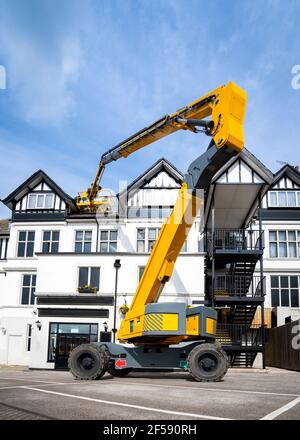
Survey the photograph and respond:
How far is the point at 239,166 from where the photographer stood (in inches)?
1089

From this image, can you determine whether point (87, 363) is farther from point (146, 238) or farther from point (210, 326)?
point (146, 238)

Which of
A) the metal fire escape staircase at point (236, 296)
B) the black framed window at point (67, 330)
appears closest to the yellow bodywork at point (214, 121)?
the metal fire escape staircase at point (236, 296)

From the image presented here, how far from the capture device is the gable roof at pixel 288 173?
115ft

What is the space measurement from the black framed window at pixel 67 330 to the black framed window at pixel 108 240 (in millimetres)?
6165

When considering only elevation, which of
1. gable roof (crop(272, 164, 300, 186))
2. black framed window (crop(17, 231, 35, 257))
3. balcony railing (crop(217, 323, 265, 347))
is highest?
gable roof (crop(272, 164, 300, 186))

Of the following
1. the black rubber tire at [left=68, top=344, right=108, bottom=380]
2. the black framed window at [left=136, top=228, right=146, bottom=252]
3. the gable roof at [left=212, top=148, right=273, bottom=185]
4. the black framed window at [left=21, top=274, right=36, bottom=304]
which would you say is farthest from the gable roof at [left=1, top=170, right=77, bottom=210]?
the black rubber tire at [left=68, top=344, right=108, bottom=380]

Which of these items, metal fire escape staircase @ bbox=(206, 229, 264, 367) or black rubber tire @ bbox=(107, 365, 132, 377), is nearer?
black rubber tire @ bbox=(107, 365, 132, 377)

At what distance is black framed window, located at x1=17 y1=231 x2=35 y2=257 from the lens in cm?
3350

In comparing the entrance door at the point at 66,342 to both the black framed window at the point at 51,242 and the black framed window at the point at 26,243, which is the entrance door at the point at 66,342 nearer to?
the black framed window at the point at 51,242

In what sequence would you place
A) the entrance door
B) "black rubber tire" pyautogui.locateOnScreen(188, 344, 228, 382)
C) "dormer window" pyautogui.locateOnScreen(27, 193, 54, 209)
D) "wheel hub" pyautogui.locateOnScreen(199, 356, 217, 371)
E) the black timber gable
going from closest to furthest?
"black rubber tire" pyautogui.locateOnScreen(188, 344, 228, 382)
"wheel hub" pyautogui.locateOnScreen(199, 356, 217, 371)
the entrance door
the black timber gable
"dormer window" pyautogui.locateOnScreen(27, 193, 54, 209)

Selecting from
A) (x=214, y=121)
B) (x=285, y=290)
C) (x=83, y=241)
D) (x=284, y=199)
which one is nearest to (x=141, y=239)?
(x=83, y=241)

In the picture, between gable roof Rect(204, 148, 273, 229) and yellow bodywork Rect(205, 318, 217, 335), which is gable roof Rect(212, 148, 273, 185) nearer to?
gable roof Rect(204, 148, 273, 229)

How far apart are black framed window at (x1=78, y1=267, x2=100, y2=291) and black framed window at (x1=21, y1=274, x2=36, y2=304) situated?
494cm
